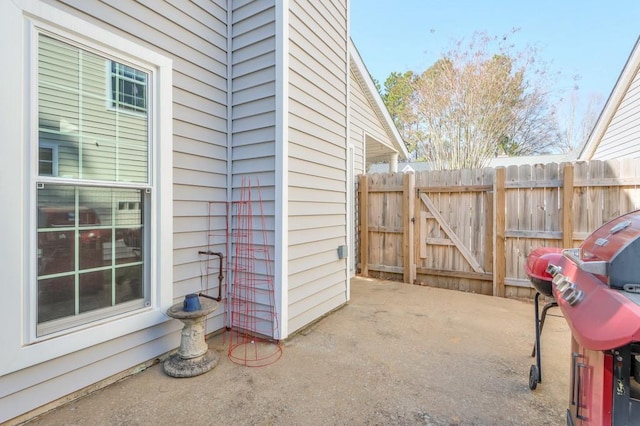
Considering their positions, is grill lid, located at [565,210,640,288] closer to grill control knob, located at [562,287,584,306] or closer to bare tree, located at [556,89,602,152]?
grill control knob, located at [562,287,584,306]

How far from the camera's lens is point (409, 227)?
4.88 meters

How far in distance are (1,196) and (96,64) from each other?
1024mm

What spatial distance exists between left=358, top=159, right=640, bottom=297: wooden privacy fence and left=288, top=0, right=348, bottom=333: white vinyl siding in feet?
4.80

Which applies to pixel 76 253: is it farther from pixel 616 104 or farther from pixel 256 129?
pixel 616 104

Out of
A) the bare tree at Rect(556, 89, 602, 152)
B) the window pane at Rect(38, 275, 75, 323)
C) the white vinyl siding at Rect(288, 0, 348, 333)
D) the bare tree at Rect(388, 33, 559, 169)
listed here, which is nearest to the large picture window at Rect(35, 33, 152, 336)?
the window pane at Rect(38, 275, 75, 323)

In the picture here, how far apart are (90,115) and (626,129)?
8.62 m

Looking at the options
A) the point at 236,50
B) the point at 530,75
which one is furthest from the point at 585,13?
the point at 236,50

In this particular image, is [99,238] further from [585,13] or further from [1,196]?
[585,13]

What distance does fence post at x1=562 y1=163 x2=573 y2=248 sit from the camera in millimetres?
3840

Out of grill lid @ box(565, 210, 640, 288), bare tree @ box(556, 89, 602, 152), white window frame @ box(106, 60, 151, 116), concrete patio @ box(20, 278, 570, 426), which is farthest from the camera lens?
bare tree @ box(556, 89, 602, 152)

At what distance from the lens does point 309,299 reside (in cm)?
321

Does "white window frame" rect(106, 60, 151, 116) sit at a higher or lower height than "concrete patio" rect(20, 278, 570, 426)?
higher

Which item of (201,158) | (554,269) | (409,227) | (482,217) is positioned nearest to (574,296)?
(554,269)

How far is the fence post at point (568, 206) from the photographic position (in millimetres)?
3840
